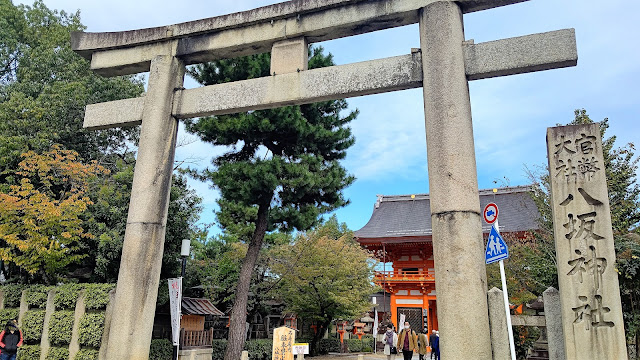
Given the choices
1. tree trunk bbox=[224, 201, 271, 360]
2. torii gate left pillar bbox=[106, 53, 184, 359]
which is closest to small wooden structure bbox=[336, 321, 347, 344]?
tree trunk bbox=[224, 201, 271, 360]

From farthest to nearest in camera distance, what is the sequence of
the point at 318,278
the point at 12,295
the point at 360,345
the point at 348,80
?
the point at 360,345 → the point at 318,278 → the point at 12,295 → the point at 348,80

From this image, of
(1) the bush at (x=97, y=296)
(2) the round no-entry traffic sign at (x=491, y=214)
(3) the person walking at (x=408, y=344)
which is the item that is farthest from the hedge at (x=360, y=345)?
(2) the round no-entry traffic sign at (x=491, y=214)

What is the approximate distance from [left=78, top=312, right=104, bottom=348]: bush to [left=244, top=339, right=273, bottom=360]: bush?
778cm

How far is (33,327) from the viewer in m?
10.2

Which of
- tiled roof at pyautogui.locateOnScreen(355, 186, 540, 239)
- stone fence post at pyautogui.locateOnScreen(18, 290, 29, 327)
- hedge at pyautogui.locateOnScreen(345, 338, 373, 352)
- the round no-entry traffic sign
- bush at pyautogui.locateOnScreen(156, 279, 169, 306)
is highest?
tiled roof at pyautogui.locateOnScreen(355, 186, 540, 239)

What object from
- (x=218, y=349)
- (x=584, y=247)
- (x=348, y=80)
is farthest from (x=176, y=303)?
(x=584, y=247)

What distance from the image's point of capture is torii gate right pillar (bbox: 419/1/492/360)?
193 inches

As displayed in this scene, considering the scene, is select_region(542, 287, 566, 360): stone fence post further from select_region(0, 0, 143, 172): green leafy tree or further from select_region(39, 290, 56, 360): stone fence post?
select_region(0, 0, 143, 172): green leafy tree

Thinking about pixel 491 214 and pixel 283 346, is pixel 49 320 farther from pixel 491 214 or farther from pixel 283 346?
pixel 491 214

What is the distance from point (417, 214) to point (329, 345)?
10020 mm

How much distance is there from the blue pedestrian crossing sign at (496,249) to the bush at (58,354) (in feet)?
30.3

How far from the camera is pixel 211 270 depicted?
57.6 feet

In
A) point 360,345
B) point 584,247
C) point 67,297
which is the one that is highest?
point 584,247

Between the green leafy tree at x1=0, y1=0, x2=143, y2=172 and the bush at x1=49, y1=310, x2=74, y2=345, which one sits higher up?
the green leafy tree at x1=0, y1=0, x2=143, y2=172
